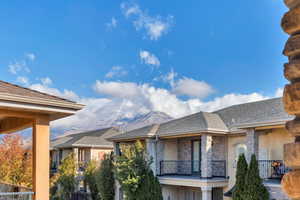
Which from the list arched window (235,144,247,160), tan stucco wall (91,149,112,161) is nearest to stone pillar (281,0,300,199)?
arched window (235,144,247,160)

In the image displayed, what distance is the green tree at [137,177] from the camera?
17406 millimetres

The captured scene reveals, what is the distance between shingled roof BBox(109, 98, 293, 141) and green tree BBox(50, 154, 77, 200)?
5.76 metres

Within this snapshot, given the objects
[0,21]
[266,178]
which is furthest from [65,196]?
[266,178]

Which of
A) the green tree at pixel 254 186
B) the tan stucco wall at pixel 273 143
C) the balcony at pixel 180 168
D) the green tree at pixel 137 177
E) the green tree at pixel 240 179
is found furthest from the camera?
the balcony at pixel 180 168

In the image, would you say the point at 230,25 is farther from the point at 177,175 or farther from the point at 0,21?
the point at 0,21

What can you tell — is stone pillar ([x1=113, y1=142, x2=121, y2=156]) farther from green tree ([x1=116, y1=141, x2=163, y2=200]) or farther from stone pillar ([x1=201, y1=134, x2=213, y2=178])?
stone pillar ([x1=201, y1=134, x2=213, y2=178])

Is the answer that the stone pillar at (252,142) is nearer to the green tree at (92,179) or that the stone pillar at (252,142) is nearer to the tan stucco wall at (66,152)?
the green tree at (92,179)

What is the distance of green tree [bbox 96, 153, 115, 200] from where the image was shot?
22.6 meters

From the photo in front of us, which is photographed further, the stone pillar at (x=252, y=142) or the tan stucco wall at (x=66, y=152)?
the tan stucco wall at (x=66, y=152)

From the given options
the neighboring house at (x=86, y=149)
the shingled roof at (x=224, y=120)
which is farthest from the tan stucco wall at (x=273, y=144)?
the neighboring house at (x=86, y=149)

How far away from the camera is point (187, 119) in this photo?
65.5 feet

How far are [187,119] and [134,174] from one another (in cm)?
470

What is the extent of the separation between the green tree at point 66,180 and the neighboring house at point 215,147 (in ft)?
13.8

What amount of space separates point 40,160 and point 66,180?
1865 centimetres
